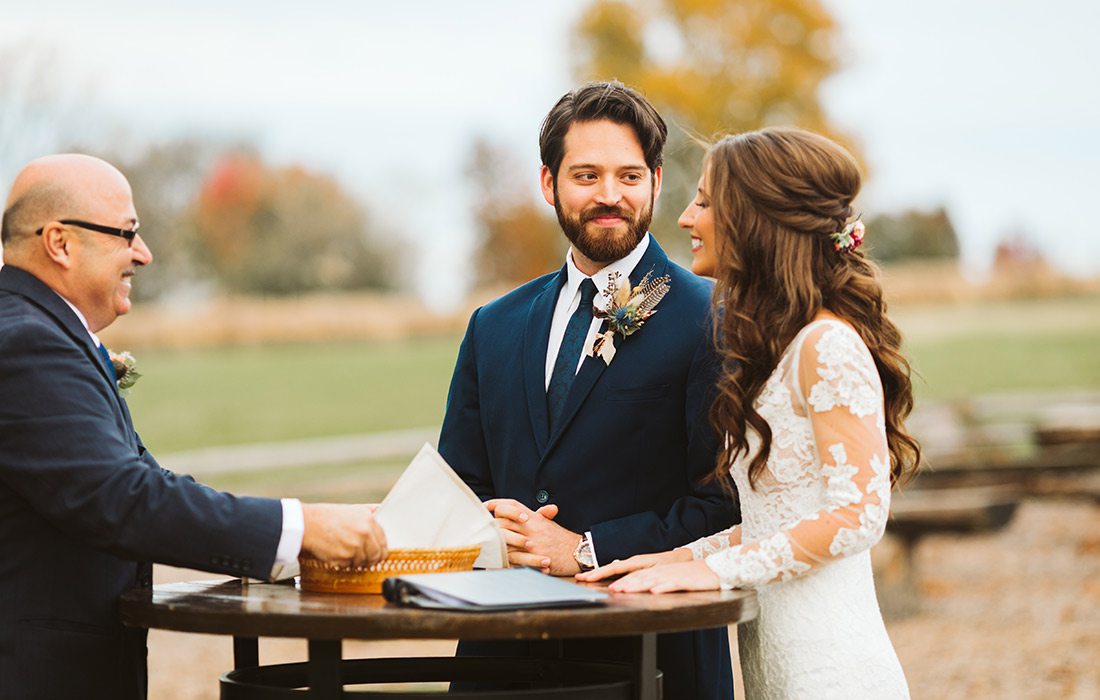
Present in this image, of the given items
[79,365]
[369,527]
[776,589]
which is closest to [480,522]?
[369,527]

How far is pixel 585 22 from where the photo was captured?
101 ft

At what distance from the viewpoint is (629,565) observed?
132 inches

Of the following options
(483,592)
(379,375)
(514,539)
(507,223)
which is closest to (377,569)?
(483,592)

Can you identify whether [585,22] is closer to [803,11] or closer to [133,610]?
[803,11]

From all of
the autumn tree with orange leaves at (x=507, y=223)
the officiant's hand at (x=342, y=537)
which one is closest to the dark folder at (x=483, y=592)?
the officiant's hand at (x=342, y=537)

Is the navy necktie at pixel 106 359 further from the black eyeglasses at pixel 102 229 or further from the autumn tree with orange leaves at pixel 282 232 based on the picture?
the autumn tree with orange leaves at pixel 282 232

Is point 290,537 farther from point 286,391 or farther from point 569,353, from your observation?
point 286,391

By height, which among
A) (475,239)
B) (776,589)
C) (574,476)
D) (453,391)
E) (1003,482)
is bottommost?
(776,589)

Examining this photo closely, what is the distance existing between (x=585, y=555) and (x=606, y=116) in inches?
46.5

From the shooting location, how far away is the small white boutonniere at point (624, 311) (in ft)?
12.4

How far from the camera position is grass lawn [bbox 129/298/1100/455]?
2008 cm

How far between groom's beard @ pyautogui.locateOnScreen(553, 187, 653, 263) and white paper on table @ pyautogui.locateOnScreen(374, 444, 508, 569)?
854 mm

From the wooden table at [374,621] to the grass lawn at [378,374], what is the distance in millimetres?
15507

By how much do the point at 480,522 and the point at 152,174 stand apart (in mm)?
35527
